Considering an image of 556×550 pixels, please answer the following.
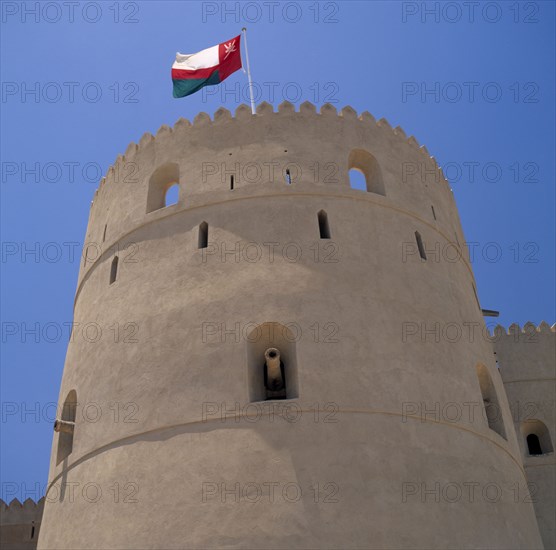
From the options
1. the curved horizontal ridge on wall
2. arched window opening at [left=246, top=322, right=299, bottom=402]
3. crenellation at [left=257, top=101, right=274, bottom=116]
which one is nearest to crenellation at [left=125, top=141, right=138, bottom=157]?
the curved horizontal ridge on wall

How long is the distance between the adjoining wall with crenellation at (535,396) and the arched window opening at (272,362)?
1001cm

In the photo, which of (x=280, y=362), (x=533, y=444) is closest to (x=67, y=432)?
(x=280, y=362)

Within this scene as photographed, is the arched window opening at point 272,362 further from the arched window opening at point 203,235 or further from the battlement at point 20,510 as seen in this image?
the battlement at point 20,510

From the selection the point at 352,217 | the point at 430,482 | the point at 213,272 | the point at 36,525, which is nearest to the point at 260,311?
the point at 213,272

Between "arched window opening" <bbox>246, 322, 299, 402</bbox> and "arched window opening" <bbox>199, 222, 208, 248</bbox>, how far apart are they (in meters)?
2.19

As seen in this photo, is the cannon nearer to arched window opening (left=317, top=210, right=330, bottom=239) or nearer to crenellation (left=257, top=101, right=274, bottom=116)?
arched window opening (left=317, top=210, right=330, bottom=239)

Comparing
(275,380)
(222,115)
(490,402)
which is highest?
(222,115)

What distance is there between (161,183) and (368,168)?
4211mm

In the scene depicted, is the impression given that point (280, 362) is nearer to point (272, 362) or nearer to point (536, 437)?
point (272, 362)

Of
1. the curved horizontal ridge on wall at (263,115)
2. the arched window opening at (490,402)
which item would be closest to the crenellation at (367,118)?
the curved horizontal ridge on wall at (263,115)

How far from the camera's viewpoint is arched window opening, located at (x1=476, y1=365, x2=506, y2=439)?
43.7ft

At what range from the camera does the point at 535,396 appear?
20.1 meters

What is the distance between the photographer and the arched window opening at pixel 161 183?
14703mm

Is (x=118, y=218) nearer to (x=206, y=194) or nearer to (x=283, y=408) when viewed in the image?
(x=206, y=194)
